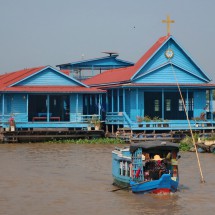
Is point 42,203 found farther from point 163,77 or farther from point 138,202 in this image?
point 163,77

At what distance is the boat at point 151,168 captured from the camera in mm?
21812

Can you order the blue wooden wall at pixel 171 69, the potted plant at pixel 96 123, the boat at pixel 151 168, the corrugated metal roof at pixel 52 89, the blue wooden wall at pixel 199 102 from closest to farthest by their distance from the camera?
the boat at pixel 151 168
the corrugated metal roof at pixel 52 89
the potted plant at pixel 96 123
the blue wooden wall at pixel 171 69
the blue wooden wall at pixel 199 102

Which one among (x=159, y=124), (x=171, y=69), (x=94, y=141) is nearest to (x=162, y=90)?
(x=171, y=69)

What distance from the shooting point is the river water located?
2025 cm

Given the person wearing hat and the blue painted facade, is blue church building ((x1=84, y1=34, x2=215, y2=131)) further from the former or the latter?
the person wearing hat

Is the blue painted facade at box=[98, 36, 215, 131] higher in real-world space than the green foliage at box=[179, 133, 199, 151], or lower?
higher

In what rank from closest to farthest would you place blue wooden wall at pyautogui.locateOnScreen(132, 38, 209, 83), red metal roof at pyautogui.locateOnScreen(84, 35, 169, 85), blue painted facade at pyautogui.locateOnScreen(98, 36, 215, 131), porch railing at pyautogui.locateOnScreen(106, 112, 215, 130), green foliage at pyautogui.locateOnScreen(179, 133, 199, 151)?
green foliage at pyautogui.locateOnScreen(179, 133, 199, 151), porch railing at pyautogui.locateOnScreen(106, 112, 215, 130), blue painted facade at pyautogui.locateOnScreen(98, 36, 215, 131), blue wooden wall at pyautogui.locateOnScreen(132, 38, 209, 83), red metal roof at pyautogui.locateOnScreen(84, 35, 169, 85)

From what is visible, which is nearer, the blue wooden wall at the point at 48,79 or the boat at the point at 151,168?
the boat at the point at 151,168

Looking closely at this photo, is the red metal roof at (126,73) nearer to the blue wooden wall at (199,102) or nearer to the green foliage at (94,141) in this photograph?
the blue wooden wall at (199,102)

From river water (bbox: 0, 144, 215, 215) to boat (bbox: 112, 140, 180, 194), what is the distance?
29 centimetres

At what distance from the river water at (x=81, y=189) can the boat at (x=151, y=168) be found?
0.96 ft

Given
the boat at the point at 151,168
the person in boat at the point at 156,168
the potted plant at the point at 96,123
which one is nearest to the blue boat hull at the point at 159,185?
the boat at the point at 151,168

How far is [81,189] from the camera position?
23.9 meters

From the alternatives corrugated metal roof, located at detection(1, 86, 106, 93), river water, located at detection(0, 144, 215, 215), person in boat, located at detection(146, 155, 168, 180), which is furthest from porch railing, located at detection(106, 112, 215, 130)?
person in boat, located at detection(146, 155, 168, 180)
